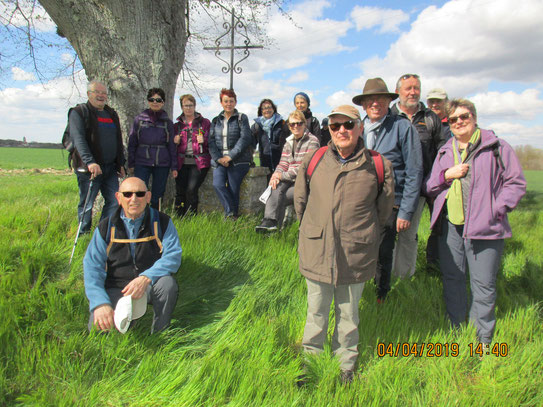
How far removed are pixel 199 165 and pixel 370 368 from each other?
3696 millimetres

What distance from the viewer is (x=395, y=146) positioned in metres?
3.15

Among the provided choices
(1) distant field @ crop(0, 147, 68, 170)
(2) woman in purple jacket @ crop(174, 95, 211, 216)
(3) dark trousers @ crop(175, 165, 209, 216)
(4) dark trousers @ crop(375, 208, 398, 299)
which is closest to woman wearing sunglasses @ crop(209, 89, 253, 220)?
(2) woman in purple jacket @ crop(174, 95, 211, 216)

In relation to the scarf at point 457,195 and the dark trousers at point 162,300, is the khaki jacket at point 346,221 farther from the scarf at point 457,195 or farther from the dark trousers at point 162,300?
the dark trousers at point 162,300

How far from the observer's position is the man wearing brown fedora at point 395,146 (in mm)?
3084

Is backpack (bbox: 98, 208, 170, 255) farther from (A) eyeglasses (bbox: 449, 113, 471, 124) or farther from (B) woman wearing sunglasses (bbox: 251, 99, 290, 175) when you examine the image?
(B) woman wearing sunglasses (bbox: 251, 99, 290, 175)

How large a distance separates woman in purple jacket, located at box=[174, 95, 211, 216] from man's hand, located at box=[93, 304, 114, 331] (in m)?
2.72

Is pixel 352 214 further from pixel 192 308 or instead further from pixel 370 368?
pixel 192 308

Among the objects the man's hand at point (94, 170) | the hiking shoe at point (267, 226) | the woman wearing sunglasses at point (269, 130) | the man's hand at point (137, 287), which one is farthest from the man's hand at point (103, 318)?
the woman wearing sunglasses at point (269, 130)

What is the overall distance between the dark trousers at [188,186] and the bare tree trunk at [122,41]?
3.37ft

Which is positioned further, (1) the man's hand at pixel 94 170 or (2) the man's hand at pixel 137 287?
(1) the man's hand at pixel 94 170

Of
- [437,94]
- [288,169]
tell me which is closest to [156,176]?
[288,169]

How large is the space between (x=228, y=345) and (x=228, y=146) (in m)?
3.20

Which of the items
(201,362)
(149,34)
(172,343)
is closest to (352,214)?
(201,362)

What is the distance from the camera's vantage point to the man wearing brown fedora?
3084 millimetres
